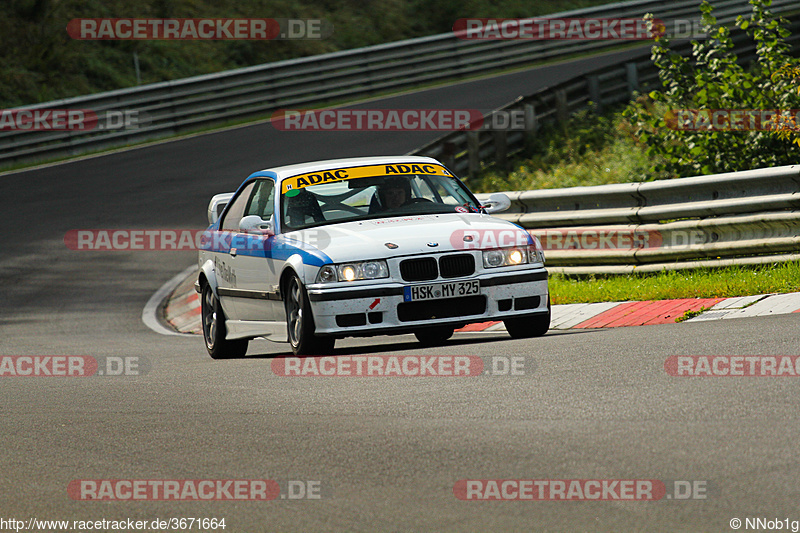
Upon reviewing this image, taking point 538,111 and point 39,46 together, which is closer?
point 538,111

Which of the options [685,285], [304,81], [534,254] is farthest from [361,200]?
[304,81]

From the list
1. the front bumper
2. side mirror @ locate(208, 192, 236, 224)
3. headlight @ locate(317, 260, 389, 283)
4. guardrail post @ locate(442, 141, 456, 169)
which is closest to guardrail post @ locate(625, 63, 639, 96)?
guardrail post @ locate(442, 141, 456, 169)

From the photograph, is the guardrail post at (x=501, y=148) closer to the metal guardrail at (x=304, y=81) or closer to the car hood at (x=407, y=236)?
the metal guardrail at (x=304, y=81)

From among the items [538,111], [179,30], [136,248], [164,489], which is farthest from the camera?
[179,30]

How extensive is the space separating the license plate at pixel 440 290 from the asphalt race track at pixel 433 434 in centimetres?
42

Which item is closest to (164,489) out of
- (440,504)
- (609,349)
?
(440,504)

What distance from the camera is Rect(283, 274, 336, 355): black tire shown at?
8.70m

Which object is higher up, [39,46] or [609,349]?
[39,46]

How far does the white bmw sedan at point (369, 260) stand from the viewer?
8.62 m

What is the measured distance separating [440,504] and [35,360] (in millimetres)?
7429

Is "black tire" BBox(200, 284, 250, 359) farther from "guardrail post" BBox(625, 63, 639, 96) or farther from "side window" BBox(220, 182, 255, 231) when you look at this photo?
"guardrail post" BBox(625, 63, 639, 96)

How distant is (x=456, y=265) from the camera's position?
Result: 28.7 feet

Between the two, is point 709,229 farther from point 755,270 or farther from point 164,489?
point 164,489

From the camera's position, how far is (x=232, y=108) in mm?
29094
